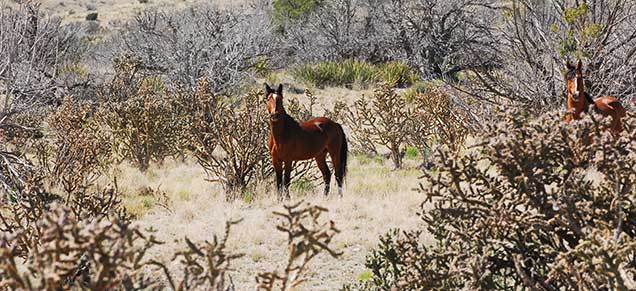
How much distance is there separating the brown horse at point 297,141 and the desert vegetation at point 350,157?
0.44m

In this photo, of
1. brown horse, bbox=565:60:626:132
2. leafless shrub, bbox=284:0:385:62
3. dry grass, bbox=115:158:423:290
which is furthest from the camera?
leafless shrub, bbox=284:0:385:62

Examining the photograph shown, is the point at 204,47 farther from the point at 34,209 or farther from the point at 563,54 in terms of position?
the point at 34,209

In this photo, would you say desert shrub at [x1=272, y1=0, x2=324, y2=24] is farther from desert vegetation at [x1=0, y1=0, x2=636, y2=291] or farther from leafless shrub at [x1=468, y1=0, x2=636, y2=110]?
leafless shrub at [x1=468, y1=0, x2=636, y2=110]

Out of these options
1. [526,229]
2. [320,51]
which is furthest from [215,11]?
[526,229]

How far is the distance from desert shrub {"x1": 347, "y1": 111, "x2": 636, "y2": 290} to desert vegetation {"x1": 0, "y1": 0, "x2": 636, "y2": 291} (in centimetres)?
1

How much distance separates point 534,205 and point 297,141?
203 inches

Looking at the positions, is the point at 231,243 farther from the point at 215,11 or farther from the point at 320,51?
the point at 320,51

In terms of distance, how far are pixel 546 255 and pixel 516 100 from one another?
708 centimetres

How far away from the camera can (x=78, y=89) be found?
59.9ft

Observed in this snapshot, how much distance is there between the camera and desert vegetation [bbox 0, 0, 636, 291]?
10.3 feet

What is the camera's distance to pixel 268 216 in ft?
25.0

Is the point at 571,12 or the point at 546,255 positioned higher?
the point at 571,12

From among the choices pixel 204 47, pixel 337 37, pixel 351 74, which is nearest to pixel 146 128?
pixel 204 47

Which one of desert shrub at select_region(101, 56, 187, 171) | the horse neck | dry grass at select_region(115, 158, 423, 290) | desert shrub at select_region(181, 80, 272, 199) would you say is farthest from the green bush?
the horse neck
